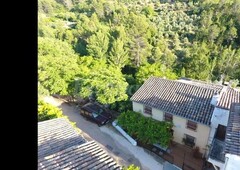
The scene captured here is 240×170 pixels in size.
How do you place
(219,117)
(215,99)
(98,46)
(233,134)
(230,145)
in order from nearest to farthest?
(230,145) < (233,134) < (219,117) < (215,99) < (98,46)

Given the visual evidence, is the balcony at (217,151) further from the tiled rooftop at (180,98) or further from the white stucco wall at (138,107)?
the white stucco wall at (138,107)

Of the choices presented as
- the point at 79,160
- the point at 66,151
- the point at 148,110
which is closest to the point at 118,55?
the point at 148,110

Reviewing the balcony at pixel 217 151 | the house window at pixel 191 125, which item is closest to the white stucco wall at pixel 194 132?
the house window at pixel 191 125

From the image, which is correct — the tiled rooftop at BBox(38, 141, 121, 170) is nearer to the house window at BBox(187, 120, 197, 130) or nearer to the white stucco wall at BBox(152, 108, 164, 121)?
the white stucco wall at BBox(152, 108, 164, 121)

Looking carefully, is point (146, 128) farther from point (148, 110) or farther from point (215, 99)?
point (215, 99)
